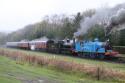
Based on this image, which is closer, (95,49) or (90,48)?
(95,49)

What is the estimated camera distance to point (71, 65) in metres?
28.3

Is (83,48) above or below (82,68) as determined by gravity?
above

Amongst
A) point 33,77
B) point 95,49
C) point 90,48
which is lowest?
point 33,77

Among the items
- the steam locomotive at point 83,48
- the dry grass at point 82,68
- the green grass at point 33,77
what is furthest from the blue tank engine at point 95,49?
the green grass at point 33,77

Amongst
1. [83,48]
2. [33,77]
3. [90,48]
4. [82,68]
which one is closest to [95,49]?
[90,48]

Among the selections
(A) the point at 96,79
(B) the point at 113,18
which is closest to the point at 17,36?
(B) the point at 113,18

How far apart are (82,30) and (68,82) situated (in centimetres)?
3385

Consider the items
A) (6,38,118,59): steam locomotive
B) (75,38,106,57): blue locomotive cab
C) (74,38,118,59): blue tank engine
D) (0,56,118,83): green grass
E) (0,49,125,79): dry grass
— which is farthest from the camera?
(75,38,106,57): blue locomotive cab

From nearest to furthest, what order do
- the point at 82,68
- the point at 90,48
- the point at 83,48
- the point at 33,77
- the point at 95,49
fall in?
1. the point at 33,77
2. the point at 82,68
3. the point at 95,49
4. the point at 90,48
5. the point at 83,48

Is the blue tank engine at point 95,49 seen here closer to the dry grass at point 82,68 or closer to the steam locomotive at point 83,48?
the steam locomotive at point 83,48

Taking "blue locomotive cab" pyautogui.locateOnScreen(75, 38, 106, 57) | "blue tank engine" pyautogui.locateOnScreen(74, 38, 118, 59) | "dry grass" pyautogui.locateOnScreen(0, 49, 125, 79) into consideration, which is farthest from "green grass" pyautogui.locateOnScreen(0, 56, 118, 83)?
"blue locomotive cab" pyautogui.locateOnScreen(75, 38, 106, 57)

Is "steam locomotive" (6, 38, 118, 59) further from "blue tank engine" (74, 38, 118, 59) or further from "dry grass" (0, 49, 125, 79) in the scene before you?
"dry grass" (0, 49, 125, 79)

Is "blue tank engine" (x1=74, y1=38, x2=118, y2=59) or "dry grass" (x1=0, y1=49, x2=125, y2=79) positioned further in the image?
"blue tank engine" (x1=74, y1=38, x2=118, y2=59)

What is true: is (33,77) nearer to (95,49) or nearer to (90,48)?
(95,49)
